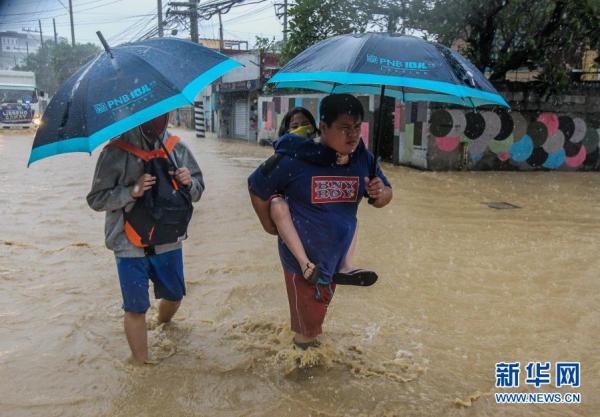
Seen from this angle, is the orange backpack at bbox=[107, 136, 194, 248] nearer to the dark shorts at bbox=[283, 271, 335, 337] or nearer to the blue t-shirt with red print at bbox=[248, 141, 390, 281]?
the blue t-shirt with red print at bbox=[248, 141, 390, 281]

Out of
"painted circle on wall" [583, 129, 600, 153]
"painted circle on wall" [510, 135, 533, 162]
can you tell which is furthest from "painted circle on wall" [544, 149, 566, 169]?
"painted circle on wall" [583, 129, 600, 153]

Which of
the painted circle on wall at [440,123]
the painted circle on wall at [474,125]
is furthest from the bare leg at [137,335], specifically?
the painted circle on wall at [474,125]

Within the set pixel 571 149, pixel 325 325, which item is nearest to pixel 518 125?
pixel 571 149

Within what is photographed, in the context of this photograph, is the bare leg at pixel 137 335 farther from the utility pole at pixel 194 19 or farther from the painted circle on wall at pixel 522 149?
the utility pole at pixel 194 19

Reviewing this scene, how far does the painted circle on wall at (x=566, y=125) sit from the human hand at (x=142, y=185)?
43.1 ft

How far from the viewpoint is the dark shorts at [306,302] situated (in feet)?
9.73

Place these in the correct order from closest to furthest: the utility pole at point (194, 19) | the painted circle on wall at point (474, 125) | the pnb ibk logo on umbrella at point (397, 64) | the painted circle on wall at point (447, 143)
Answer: the pnb ibk logo on umbrella at point (397, 64)
the painted circle on wall at point (447, 143)
the painted circle on wall at point (474, 125)
the utility pole at point (194, 19)

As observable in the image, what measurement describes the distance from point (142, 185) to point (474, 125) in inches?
455

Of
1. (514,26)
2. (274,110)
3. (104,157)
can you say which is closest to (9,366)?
(104,157)

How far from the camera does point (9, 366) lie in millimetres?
3422

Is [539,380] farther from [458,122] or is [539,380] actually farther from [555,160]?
[555,160]

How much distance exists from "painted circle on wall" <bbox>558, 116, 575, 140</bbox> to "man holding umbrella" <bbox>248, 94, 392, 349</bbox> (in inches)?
487

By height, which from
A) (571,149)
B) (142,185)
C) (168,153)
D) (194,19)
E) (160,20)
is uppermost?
(160,20)

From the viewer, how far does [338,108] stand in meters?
2.72
